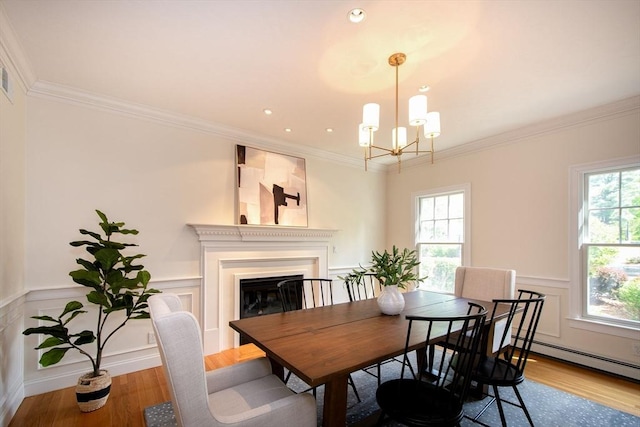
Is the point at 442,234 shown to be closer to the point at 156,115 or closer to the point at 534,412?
the point at 534,412

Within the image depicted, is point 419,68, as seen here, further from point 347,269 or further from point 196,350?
point 347,269

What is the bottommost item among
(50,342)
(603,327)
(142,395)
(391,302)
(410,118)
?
(142,395)

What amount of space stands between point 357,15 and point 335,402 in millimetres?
2116

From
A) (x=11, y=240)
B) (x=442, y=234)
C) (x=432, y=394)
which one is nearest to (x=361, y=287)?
(x=442, y=234)

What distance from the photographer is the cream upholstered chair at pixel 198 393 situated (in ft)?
4.00

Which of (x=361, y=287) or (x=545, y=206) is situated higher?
(x=545, y=206)

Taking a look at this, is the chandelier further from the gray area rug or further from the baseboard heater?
the baseboard heater

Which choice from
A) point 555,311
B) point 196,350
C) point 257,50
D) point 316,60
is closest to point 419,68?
point 316,60

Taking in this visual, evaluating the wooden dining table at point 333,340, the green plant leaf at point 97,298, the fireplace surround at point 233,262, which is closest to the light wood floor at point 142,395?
the fireplace surround at point 233,262

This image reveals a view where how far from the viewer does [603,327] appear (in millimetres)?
2979

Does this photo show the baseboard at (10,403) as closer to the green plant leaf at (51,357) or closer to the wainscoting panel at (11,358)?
the wainscoting panel at (11,358)

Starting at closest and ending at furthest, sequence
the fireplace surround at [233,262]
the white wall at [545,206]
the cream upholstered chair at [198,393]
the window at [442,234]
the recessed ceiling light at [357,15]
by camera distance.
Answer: the cream upholstered chair at [198,393], the recessed ceiling light at [357,15], the white wall at [545,206], the fireplace surround at [233,262], the window at [442,234]

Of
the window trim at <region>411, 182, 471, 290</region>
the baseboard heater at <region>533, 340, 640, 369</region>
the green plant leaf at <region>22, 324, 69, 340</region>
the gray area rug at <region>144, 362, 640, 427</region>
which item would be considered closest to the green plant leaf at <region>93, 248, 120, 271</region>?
the green plant leaf at <region>22, 324, 69, 340</region>

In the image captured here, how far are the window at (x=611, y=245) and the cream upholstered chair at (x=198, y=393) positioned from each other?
3312 millimetres
